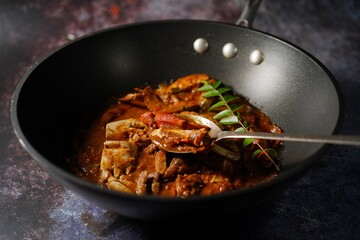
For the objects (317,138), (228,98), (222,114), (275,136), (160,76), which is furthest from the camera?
(160,76)

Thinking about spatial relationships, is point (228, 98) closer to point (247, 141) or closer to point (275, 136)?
point (247, 141)

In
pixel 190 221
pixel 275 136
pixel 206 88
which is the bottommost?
pixel 190 221

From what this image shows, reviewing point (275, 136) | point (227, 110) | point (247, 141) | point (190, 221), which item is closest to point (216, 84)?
point (227, 110)

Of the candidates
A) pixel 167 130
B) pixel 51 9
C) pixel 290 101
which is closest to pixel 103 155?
pixel 167 130

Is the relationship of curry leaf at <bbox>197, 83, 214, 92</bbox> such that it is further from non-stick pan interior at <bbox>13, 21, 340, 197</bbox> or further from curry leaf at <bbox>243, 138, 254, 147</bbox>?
curry leaf at <bbox>243, 138, 254, 147</bbox>

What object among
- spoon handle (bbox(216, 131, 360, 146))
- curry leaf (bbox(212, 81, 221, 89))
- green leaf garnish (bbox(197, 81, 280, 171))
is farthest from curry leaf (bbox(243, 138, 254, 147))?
curry leaf (bbox(212, 81, 221, 89))

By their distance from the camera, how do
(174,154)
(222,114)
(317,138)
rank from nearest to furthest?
(317,138) < (174,154) < (222,114)

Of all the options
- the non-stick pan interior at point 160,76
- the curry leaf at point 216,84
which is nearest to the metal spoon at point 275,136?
the non-stick pan interior at point 160,76
